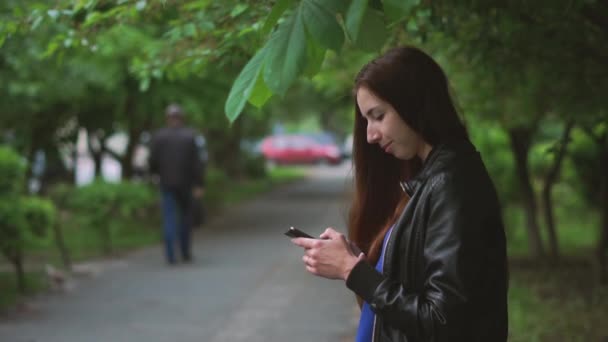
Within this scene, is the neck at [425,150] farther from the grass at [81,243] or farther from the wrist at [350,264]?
the grass at [81,243]

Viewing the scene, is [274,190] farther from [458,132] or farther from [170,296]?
[458,132]

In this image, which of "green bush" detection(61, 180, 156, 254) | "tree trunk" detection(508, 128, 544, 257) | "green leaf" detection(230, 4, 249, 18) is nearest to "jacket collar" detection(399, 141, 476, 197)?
"green leaf" detection(230, 4, 249, 18)

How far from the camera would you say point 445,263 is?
82.2 inches

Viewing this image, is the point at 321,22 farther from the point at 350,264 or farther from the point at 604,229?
the point at 604,229

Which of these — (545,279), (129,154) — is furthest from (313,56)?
(129,154)

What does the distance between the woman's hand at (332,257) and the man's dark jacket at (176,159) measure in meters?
8.42

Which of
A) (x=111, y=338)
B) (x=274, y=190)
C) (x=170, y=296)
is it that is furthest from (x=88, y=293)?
(x=274, y=190)

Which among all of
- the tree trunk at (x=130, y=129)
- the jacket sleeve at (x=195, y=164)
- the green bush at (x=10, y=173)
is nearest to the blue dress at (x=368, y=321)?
the green bush at (x=10, y=173)

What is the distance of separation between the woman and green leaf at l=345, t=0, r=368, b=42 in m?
0.54

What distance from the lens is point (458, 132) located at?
2316 mm

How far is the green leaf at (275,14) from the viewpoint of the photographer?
1887mm

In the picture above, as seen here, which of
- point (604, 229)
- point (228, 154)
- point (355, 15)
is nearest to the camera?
point (355, 15)

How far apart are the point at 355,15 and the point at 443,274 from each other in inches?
29.5

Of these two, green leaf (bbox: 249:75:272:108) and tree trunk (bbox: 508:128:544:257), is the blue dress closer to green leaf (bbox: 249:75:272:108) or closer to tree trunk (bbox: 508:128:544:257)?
green leaf (bbox: 249:75:272:108)
